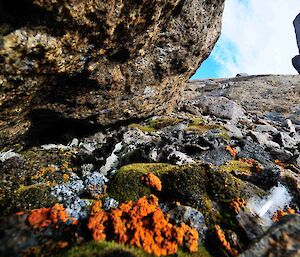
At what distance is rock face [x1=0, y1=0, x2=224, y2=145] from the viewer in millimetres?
10875

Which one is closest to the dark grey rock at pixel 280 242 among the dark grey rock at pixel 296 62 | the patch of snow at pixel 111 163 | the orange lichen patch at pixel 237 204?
the orange lichen patch at pixel 237 204

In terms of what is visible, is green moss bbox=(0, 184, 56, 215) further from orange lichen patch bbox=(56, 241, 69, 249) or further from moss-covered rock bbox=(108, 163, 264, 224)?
orange lichen patch bbox=(56, 241, 69, 249)

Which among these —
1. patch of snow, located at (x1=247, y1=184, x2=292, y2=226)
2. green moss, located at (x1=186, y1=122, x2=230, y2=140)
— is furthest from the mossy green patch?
green moss, located at (x1=186, y1=122, x2=230, y2=140)

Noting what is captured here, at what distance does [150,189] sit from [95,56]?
27.5ft

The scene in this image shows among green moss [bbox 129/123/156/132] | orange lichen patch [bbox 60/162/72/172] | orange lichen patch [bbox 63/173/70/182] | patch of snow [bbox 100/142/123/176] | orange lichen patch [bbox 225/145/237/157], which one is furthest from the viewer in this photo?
green moss [bbox 129/123/156/132]

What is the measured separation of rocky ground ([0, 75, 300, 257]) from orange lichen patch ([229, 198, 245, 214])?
5cm

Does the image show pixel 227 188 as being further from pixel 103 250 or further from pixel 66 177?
pixel 66 177

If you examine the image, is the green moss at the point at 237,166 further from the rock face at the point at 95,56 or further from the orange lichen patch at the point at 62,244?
the orange lichen patch at the point at 62,244

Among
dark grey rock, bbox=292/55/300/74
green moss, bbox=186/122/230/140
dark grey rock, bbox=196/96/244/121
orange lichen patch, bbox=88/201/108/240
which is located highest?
dark grey rock, bbox=292/55/300/74

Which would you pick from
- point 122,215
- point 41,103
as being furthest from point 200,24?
point 122,215

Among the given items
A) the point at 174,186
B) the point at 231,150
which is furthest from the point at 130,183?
the point at 231,150

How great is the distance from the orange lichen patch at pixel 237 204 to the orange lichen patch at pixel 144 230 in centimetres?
264

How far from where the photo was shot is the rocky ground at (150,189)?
8.24m

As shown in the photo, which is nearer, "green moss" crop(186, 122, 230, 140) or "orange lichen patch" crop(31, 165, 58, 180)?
"orange lichen patch" crop(31, 165, 58, 180)
